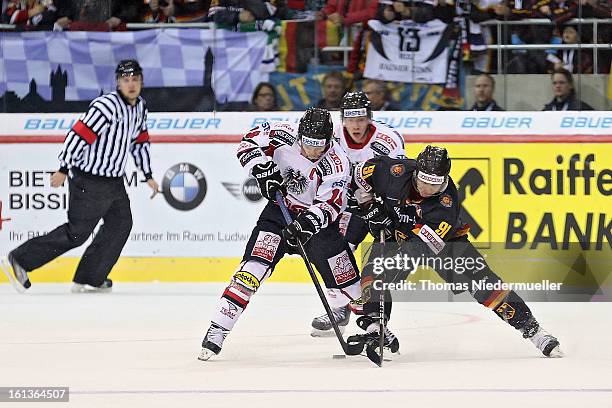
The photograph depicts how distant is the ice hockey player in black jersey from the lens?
255 inches

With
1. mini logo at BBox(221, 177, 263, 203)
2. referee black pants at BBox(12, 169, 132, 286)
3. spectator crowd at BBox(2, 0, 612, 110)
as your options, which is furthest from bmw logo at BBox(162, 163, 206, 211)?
spectator crowd at BBox(2, 0, 612, 110)

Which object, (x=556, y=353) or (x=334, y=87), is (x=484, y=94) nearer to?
(x=334, y=87)

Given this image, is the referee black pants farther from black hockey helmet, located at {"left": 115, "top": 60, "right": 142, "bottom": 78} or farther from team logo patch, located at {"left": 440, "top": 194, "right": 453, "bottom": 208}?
team logo patch, located at {"left": 440, "top": 194, "right": 453, "bottom": 208}

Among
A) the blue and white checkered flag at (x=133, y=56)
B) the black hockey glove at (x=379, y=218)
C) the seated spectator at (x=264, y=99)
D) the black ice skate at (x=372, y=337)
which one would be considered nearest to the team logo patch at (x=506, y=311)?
the black ice skate at (x=372, y=337)

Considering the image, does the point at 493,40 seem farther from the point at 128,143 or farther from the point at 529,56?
the point at 128,143

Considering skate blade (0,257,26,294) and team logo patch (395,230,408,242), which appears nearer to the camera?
team logo patch (395,230,408,242)

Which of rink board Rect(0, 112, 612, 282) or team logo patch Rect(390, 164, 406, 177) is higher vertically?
team logo patch Rect(390, 164, 406, 177)

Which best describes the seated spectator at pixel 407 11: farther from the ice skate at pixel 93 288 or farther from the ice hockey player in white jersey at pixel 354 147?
the ice skate at pixel 93 288

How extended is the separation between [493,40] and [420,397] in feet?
17.5

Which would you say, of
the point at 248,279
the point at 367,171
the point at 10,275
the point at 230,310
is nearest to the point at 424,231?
the point at 367,171

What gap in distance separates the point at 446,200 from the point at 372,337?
0.74 m

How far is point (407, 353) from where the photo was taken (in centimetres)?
683

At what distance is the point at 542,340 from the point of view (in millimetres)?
6590

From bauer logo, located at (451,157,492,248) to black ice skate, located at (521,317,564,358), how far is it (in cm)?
348
